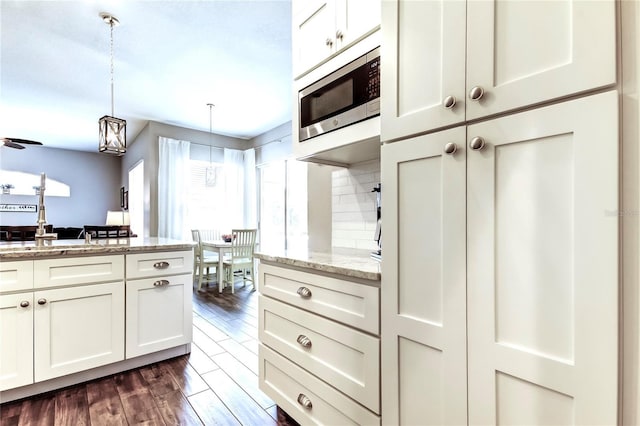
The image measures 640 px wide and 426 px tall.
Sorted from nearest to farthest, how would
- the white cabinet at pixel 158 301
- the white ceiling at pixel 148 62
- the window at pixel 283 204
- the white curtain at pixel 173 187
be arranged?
the white cabinet at pixel 158 301 → the white ceiling at pixel 148 62 → the window at pixel 283 204 → the white curtain at pixel 173 187

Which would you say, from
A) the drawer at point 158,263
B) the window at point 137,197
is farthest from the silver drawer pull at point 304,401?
the window at point 137,197

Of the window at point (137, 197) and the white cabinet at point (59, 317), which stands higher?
the window at point (137, 197)

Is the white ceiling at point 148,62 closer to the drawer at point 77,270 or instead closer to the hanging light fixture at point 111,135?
the hanging light fixture at point 111,135

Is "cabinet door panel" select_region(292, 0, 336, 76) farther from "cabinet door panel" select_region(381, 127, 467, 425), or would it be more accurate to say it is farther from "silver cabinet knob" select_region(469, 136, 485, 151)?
"silver cabinet knob" select_region(469, 136, 485, 151)

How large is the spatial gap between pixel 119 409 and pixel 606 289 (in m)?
2.29

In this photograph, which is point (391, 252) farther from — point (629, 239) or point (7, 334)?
point (7, 334)

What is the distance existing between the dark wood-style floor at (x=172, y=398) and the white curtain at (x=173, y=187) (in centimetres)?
312

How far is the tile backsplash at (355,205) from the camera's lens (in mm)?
1860

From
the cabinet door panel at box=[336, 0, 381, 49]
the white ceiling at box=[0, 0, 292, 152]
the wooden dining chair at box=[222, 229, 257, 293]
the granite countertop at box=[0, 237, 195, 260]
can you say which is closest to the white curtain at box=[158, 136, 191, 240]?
the white ceiling at box=[0, 0, 292, 152]

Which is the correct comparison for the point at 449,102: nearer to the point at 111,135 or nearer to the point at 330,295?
the point at 330,295

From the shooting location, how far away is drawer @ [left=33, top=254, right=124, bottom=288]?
189cm

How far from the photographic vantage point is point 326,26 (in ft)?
4.97

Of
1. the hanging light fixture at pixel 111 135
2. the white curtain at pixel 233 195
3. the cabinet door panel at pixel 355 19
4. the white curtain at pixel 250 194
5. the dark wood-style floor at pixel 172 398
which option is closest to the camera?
the cabinet door panel at pixel 355 19

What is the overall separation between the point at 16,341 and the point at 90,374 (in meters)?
0.50
